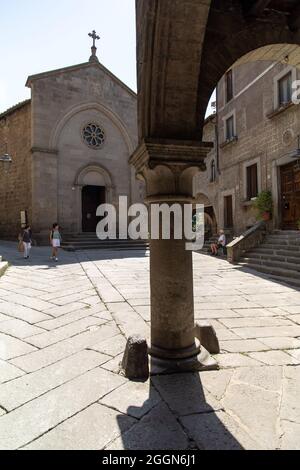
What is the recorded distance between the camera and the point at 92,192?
17.6 metres

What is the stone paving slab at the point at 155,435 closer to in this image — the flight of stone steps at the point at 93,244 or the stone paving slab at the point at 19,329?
the stone paving slab at the point at 19,329

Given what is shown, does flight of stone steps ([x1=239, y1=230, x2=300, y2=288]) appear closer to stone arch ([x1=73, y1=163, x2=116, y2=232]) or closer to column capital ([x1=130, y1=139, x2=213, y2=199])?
column capital ([x1=130, y1=139, x2=213, y2=199])

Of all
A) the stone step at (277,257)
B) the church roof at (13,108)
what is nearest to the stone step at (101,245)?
the stone step at (277,257)

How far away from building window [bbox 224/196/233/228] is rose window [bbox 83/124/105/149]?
7487mm

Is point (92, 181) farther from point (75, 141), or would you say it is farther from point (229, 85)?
point (229, 85)

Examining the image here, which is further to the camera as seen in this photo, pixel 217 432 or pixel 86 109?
pixel 86 109

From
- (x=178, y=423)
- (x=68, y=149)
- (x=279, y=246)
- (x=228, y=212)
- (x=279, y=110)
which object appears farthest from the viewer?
(x=68, y=149)

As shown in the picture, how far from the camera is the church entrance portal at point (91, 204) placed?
17.1m

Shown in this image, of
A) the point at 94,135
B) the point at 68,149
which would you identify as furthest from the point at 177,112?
the point at 94,135

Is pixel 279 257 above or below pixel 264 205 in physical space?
below

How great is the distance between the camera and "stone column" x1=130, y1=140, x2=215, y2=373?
2818mm

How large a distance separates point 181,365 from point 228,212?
13.1m

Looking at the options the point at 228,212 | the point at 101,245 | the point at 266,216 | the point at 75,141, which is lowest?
the point at 101,245

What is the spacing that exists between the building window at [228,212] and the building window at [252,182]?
1.74 meters
